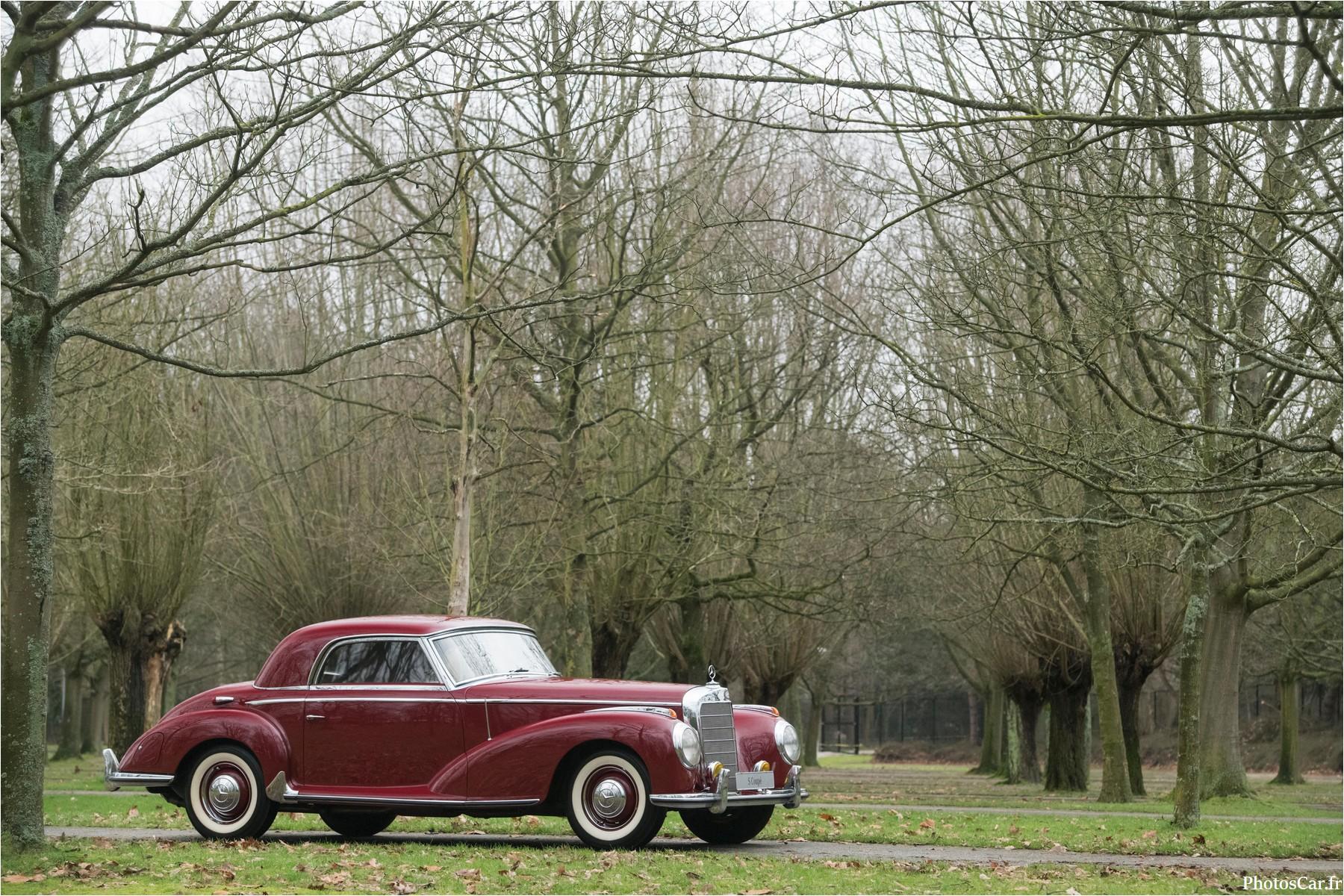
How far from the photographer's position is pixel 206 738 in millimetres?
11906

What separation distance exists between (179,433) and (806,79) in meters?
18.4

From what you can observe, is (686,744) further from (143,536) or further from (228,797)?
(143,536)

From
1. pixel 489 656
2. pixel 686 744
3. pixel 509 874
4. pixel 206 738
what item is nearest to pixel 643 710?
pixel 686 744

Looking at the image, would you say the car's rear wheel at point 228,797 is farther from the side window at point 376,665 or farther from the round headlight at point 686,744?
the round headlight at point 686,744

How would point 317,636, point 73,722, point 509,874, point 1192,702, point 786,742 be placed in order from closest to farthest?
point 509,874 → point 786,742 → point 317,636 → point 1192,702 → point 73,722

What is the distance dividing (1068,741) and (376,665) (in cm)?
1876

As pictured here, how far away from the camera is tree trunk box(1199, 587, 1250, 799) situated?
18859 millimetres

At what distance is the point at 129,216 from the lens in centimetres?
1841

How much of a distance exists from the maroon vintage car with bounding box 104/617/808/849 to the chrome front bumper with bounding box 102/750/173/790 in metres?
0.02

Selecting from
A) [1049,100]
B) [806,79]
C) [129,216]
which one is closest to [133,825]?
[129,216]

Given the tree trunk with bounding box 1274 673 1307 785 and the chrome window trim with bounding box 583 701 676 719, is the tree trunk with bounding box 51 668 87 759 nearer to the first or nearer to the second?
the tree trunk with bounding box 1274 673 1307 785

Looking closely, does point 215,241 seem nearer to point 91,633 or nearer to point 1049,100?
point 1049,100

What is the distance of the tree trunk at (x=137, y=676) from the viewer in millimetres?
25078

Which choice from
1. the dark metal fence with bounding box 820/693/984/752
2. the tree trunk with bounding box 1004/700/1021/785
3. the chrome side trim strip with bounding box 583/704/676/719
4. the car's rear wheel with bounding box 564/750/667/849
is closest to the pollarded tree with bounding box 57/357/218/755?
the chrome side trim strip with bounding box 583/704/676/719
